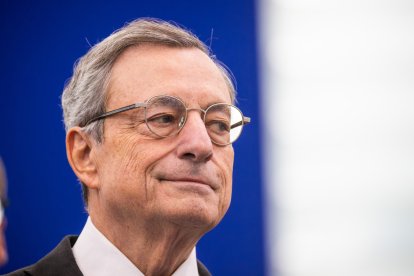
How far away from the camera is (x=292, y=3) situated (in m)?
3.63

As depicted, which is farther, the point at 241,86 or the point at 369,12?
the point at 369,12

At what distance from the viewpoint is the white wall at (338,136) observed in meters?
3.32

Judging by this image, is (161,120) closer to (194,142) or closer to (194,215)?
(194,142)

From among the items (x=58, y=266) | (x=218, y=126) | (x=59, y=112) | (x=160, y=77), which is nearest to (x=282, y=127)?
(x=59, y=112)

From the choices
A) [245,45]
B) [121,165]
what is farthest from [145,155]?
[245,45]

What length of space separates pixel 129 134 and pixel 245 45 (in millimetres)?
1772

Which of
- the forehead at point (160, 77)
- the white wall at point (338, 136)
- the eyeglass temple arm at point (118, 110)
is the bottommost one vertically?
the white wall at point (338, 136)

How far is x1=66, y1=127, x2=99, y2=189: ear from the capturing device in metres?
1.90

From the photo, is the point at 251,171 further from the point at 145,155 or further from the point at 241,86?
the point at 145,155

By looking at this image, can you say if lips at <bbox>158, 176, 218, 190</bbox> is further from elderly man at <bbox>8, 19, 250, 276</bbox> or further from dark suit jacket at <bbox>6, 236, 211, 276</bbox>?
dark suit jacket at <bbox>6, 236, 211, 276</bbox>

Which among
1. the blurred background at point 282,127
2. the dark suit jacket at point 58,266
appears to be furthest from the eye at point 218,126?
the blurred background at point 282,127

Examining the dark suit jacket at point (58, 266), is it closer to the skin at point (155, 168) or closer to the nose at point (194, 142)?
the skin at point (155, 168)

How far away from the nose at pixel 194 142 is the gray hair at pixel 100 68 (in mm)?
329

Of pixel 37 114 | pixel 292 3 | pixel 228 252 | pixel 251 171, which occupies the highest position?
pixel 292 3
